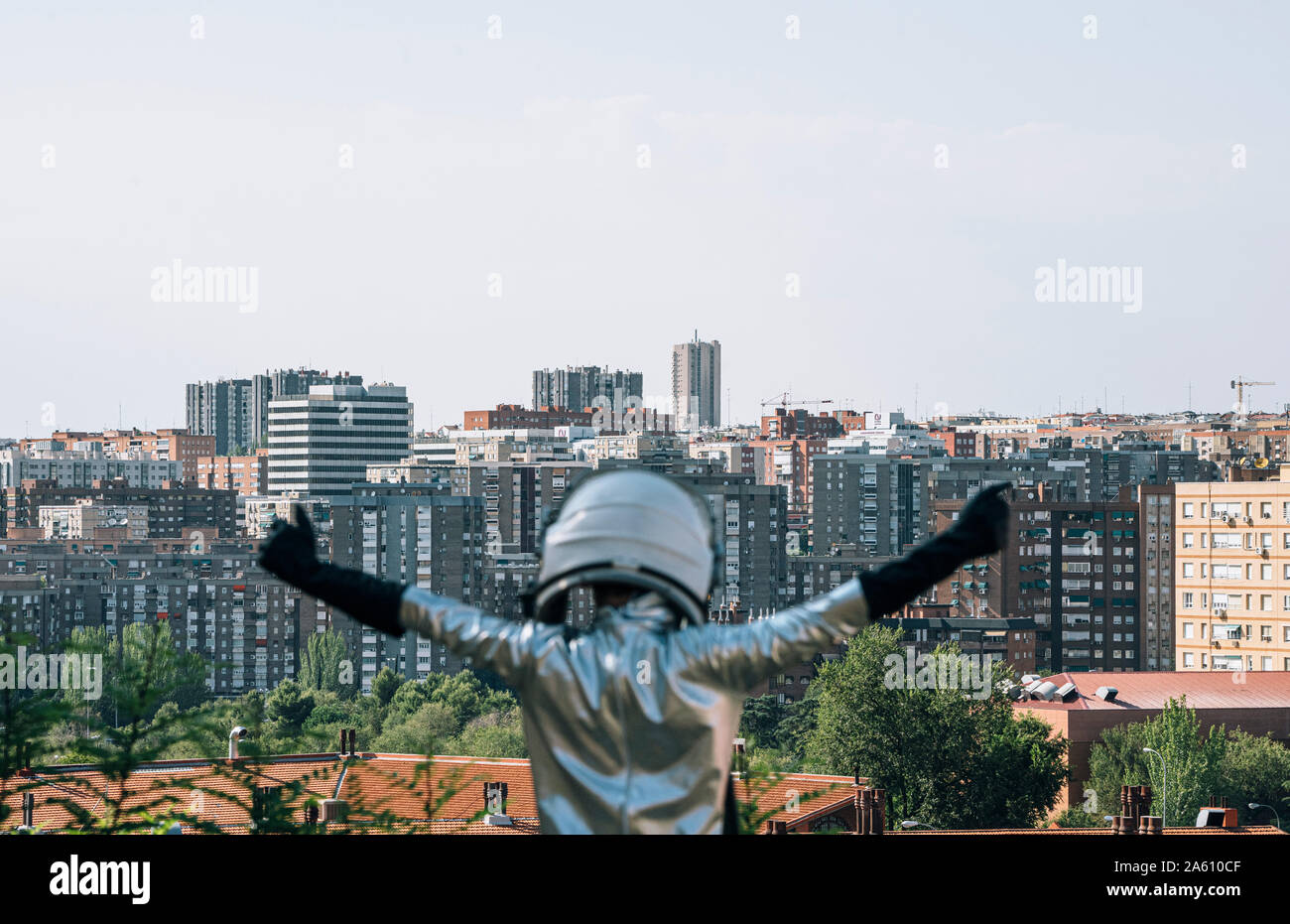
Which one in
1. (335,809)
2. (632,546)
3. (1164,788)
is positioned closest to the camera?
Answer: (632,546)

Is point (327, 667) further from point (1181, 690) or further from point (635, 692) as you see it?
point (635, 692)

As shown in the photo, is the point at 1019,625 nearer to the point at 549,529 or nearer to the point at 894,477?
the point at 894,477

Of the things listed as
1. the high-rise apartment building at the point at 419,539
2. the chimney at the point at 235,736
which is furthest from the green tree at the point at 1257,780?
the high-rise apartment building at the point at 419,539

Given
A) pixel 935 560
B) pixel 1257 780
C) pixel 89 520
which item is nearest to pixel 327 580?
pixel 935 560

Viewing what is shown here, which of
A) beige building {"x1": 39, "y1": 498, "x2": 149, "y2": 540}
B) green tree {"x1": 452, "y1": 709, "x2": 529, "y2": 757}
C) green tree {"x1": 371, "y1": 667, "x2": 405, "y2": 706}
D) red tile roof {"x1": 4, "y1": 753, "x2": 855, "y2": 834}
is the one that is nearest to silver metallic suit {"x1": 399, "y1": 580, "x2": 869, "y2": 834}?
red tile roof {"x1": 4, "y1": 753, "x2": 855, "y2": 834}

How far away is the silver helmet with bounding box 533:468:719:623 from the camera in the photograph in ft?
12.7

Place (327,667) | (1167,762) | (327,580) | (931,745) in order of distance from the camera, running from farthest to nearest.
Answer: (327,667) → (931,745) → (1167,762) → (327,580)

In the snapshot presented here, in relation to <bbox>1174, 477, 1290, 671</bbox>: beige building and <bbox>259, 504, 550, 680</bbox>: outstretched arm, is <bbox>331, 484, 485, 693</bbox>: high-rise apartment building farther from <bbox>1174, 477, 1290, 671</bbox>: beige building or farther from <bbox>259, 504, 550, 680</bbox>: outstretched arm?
<bbox>259, 504, 550, 680</bbox>: outstretched arm

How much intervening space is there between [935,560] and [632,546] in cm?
65

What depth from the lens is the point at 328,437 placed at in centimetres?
14688

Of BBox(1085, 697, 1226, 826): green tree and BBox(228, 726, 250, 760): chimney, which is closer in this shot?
BBox(228, 726, 250, 760): chimney
